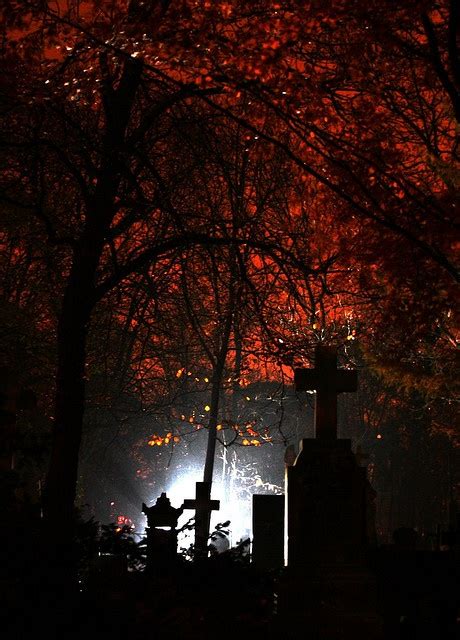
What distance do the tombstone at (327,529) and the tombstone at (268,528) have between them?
100 inches

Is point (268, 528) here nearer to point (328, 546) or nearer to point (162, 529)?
point (328, 546)

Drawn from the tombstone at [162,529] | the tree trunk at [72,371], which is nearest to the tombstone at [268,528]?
the tombstone at [162,529]

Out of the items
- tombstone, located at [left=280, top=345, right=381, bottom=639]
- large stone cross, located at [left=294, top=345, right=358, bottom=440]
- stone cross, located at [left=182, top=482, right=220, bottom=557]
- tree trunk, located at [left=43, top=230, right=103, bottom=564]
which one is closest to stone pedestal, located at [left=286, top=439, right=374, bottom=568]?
tombstone, located at [left=280, top=345, right=381, bottom=639]

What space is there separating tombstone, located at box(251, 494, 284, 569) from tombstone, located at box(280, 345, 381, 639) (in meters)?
2.54

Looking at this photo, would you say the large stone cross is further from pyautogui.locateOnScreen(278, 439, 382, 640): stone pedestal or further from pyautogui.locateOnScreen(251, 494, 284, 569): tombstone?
pyautogui.locateOnScreen(251, 494, 284, 569): tombstone

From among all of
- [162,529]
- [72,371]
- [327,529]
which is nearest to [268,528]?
[327,529]

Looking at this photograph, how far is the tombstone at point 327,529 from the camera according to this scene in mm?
11359

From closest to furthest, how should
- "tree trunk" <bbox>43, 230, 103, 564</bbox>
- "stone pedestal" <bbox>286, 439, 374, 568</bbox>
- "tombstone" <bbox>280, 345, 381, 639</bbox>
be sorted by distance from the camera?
"tree trunk" <bbox>43, 230, 103, 564</bbox>, "tombstone" <bbox>280, 345, 381, 639</bbox>, "stone pedestal" <bbox>286, 439, 374, 568</bbox>

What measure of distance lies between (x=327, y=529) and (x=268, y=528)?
3128 millimetres

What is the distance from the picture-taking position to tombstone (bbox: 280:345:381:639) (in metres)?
11.4

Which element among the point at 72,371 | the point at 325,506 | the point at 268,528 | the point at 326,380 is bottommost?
the point at 268,528

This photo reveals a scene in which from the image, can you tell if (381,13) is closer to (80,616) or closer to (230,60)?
(230,60)

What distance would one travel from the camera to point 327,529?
12.4 metres

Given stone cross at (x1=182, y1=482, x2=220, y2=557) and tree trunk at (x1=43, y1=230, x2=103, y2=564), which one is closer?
tree trunk at (x1=43, y1=230, x2=103, y2=564)
